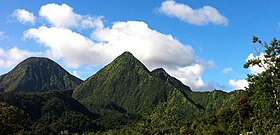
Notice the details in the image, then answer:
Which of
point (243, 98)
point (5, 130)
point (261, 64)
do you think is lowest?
point (5, 130)

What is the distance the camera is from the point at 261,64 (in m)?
43.2

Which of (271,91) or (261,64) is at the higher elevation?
(261,64)

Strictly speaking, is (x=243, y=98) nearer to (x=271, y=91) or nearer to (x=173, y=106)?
(x=173, y=106)

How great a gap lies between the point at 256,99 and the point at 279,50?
724 cm

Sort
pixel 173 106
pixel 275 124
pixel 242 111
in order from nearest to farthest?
1. pixel 275 124
2. pixel 173 106
3. pixel 242 111

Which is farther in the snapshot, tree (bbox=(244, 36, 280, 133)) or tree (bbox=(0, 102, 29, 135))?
tree (bbox=(0, 102, 29, 135))

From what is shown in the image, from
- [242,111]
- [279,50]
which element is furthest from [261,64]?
[242,111]

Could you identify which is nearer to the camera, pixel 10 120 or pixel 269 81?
pixel 269 81

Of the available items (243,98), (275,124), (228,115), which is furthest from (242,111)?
(275,124)

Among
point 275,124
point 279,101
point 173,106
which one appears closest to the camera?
point 279,101

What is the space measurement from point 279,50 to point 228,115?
12474 cm

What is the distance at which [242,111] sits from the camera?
14712 centimetres

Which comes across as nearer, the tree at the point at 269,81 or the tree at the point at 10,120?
the tree at the point at 269,81

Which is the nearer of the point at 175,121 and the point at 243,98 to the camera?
the point at 175,121
